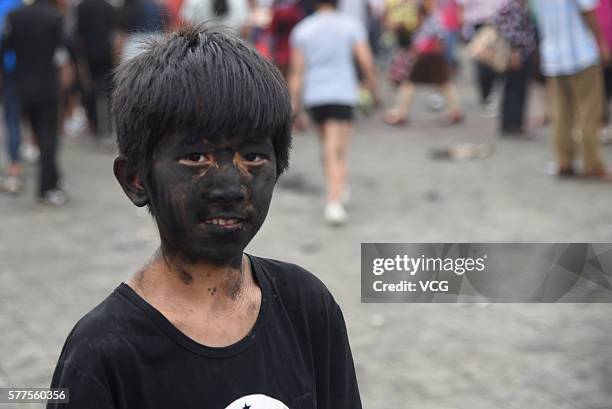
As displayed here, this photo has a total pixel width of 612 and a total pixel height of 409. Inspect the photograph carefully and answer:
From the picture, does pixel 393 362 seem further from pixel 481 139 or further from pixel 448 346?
pixel 481 139

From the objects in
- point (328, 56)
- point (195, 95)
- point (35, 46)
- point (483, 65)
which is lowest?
point (483, 65)

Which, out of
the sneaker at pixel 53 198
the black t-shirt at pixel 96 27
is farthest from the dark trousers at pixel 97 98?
the sneaker at pixel 53 198

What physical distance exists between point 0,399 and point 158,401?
10.2 feet

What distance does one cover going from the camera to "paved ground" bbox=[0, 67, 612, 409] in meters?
4.71

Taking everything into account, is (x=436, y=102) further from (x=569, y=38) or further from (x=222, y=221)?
(x=222, y=221)

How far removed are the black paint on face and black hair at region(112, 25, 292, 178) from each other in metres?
0.02

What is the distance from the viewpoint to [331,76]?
310 inches

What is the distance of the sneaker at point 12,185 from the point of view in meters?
9.10

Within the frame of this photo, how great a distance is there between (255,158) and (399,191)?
7.19 metres

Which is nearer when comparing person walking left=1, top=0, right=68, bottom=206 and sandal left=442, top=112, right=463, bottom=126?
person walking left=1, top=0, right=68, bottom=206

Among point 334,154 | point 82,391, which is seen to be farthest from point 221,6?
point 82,391

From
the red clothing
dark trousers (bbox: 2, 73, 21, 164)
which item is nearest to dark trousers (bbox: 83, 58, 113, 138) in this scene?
dark trousers (bbox: 2, 73, 21, 164)

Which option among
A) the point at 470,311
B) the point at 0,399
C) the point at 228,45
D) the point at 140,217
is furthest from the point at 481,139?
the point at 228,45

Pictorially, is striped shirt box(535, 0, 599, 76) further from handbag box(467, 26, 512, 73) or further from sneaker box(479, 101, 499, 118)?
sneaker box(479, 101, 499, 118)
